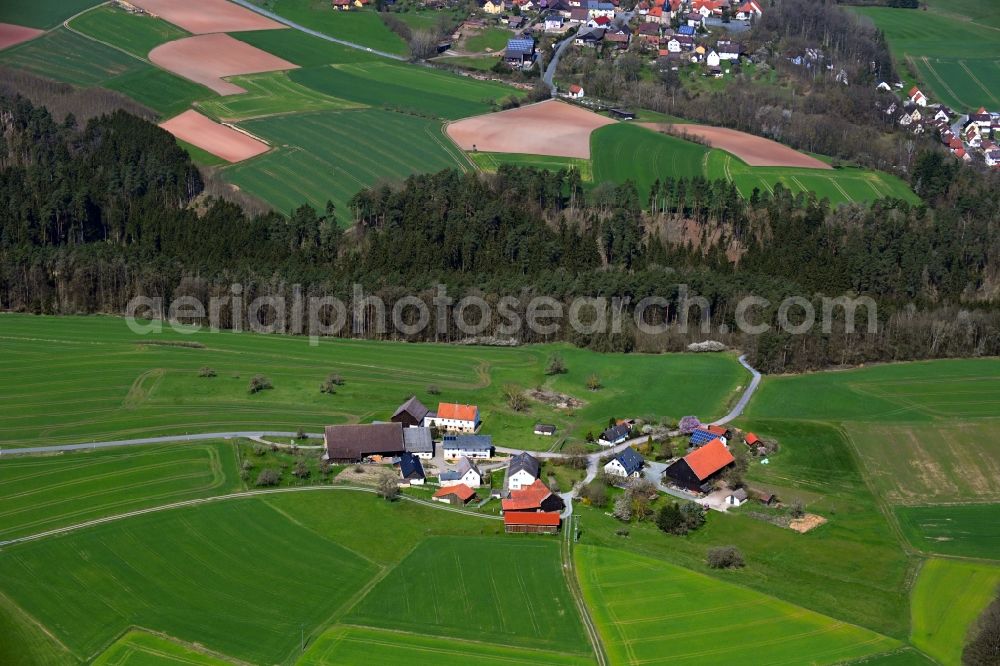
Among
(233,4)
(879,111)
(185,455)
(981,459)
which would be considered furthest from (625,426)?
(233,4)

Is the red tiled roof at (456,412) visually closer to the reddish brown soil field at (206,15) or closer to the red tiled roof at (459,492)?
the red tiled roof at (459,492)

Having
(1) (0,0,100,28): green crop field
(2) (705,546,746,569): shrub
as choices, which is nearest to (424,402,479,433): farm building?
(2) (705,546,746,569): shrub

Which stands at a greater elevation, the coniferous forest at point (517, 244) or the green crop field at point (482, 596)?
the coniferous forest at point (517, 244)

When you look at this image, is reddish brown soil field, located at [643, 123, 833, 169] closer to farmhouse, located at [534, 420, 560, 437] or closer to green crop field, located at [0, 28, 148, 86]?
green crop field, located at [0, 28, 148, 86]

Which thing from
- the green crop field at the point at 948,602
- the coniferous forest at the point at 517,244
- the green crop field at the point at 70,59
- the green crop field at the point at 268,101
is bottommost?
the green crop field at the point at 948,602

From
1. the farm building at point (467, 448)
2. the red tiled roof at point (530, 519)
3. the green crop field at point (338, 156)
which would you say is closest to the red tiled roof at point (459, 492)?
the red tiled roof at point (530, 519)

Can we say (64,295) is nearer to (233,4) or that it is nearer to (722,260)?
(722,260)
